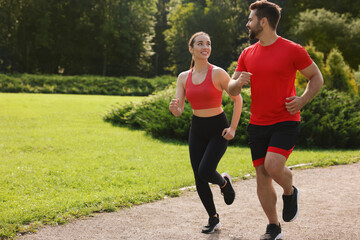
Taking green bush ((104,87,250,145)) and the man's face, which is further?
green bush ((104,87,250,145))

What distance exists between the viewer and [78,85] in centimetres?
3041

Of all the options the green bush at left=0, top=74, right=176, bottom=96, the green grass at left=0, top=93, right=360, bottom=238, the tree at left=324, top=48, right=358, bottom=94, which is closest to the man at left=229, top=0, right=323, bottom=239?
the green grass at left=0, top=93, right=360, bottom=238

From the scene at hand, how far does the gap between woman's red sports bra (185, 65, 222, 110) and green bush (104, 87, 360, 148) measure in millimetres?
6503

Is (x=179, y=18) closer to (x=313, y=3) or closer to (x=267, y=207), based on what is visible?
(x=313, y=3)

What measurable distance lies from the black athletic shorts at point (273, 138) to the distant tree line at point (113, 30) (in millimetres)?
36260

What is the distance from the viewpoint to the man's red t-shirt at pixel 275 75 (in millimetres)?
3818

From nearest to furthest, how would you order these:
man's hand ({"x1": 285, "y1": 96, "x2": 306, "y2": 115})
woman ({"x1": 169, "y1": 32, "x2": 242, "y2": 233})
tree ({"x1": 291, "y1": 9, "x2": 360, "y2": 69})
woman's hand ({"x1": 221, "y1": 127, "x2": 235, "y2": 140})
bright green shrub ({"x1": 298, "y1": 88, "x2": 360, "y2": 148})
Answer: man's hand ({"x1": 285, "y1": 96, "x2": 306, "y2": 115}) < woman's hand ({"x1": 221, "y1": 127, "x2": 235, "y2": 140}) < woman ({"x1": 169, "y1": 32, "x2": 242, "y2": 233}) < bright green shrub ({"x1": 298, "y1": 88, "x2": 360, "y2": 148}) < tree ({"x1": 291, "y1": 9, "x2": 360, "y2": 69})

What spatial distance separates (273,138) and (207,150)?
2.62 ft

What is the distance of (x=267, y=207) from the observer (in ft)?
13.7

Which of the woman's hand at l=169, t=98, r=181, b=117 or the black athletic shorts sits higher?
the woman's hand at l=169, t=98, r=181, b=117

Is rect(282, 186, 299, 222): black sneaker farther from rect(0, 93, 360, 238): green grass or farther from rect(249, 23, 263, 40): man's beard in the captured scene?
rect(0, 93, 360, 238): green grass

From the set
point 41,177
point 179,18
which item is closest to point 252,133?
point 41,177

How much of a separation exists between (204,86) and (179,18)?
50892 mm

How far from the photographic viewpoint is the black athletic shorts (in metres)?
3.88
